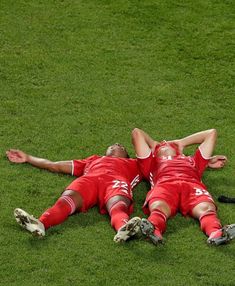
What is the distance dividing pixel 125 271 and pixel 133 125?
11.2ft

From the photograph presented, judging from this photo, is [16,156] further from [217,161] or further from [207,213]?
[207,213]

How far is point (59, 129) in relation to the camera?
10.5m

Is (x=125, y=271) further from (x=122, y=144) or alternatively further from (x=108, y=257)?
(x=122, y=144)

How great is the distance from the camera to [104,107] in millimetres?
11180

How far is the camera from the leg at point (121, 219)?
26.0 ft

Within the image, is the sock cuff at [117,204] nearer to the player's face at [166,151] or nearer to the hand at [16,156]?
the player's face at [166,151]

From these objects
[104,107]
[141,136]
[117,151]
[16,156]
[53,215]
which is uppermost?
[141,136]

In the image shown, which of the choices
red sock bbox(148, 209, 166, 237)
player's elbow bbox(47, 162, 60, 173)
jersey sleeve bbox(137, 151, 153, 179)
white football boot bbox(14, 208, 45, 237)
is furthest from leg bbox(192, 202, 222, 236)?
player's elbow bbox(47, 162, 60, 173)

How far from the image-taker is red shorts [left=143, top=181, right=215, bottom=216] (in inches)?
342

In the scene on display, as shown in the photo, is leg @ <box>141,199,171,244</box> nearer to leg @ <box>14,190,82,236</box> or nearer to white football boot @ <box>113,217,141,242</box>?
white football boot @ <box>113,217,141,242</box>

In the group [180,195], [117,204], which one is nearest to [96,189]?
[117,204]

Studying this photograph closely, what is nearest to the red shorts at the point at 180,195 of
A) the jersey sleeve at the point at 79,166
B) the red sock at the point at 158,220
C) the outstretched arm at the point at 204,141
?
the red sock at the point at 158,220

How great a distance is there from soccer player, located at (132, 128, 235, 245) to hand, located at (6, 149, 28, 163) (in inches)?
52.3

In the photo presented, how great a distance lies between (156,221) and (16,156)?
7.36 ft
